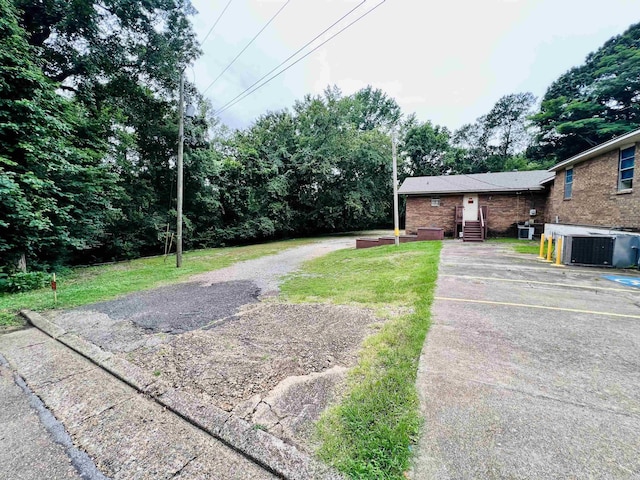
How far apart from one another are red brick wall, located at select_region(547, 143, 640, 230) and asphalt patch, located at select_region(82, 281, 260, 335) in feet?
37.2

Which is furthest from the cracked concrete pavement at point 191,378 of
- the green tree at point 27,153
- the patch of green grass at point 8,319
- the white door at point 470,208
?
the white door at point 470,208

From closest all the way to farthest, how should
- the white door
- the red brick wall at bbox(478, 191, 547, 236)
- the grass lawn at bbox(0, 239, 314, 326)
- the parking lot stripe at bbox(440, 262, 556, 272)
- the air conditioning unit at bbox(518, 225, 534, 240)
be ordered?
the grass lawn at bbox(0, 239, 314, 326) → the parking lot stripe at bbox(440, 262, 556, 272) → the air conditioning unit at bbox(518, 225, 534, 240) → the red brick wall at bbox(478, 191, 547, 236) → the white door

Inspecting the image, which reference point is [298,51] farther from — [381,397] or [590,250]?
[590,250]

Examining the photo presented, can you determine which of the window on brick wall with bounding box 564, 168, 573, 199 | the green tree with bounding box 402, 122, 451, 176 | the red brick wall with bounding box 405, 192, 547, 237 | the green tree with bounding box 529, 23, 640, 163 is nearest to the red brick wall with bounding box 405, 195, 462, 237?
the red brick wall with bounding box 405, 192, 547, 237

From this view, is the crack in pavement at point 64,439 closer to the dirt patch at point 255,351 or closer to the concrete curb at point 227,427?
the concrete curb at point 227,427

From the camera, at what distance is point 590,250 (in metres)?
7.18

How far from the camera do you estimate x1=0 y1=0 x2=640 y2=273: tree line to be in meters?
6.80

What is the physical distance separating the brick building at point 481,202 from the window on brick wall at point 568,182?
238 cm

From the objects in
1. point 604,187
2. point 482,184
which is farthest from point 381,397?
point 482,184

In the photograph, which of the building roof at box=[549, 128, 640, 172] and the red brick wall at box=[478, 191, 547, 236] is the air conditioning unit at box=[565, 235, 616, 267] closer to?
the building roof at box=[549, 128, 640, 172]

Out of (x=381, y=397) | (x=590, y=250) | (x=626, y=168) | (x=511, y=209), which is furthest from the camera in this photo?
(x=511, y=209)

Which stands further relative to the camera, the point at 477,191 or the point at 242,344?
the point at 477,191

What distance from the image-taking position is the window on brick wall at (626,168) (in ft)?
26.3

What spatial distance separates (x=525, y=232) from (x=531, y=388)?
15.9 metres
